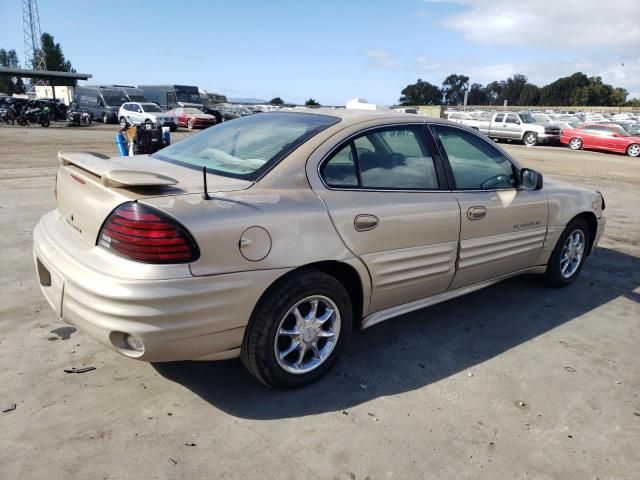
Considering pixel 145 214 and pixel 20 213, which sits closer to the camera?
pixel 145 214

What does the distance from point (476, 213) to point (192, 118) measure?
92.1 feet

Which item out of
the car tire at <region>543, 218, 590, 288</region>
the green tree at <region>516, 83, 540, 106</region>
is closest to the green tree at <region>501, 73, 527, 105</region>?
the green tree at <region>516, 83, 540, 106</region>

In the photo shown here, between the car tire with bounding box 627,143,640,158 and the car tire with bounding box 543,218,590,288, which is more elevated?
the car tire with bounding box 627,143,640,158

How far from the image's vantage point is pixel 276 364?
273 cm

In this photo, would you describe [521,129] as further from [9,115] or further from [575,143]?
[9,115]

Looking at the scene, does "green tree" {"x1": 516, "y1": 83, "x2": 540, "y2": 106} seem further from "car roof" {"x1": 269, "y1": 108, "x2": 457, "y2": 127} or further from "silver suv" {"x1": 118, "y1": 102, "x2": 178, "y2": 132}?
"car roof" {"x1": 269, "y1": 108, "x2": 457, "y2": 127}

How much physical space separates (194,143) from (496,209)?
227 cm

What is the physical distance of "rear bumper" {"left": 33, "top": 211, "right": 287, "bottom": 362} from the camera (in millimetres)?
2279

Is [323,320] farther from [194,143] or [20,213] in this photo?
[20,213]

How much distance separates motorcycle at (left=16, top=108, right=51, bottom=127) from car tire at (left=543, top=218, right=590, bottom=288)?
29455mm

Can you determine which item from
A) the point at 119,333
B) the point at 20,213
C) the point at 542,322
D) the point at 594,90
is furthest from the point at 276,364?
the point at 594,90

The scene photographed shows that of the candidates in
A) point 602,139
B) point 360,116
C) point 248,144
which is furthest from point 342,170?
point 602,139

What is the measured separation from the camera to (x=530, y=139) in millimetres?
26609

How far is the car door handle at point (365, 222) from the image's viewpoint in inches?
114
